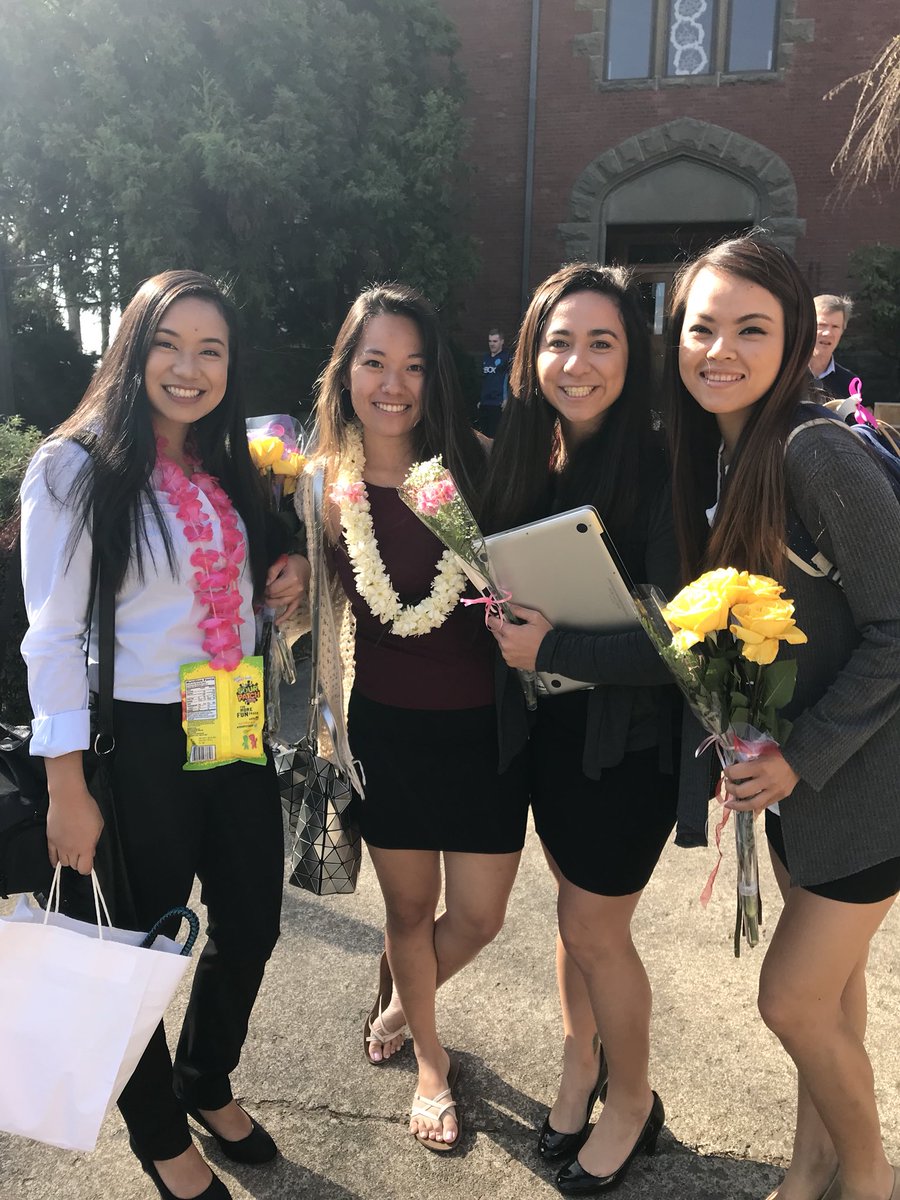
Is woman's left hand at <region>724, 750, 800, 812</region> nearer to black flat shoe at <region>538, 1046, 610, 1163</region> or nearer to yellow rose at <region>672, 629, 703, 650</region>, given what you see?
yellow rose at <region>672, 629, 703, 650</region>

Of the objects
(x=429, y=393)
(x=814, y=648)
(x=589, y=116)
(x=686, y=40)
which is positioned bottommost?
(x=814, y=648)

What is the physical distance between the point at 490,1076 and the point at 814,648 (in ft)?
5.07

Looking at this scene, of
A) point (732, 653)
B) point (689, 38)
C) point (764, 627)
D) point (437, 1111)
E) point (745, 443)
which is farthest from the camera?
point (689, 38)

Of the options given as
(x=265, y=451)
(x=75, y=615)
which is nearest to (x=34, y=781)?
(x=75, y=615)

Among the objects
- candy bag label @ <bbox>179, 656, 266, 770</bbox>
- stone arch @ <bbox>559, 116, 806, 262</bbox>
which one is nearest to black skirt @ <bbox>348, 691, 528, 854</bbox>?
candy bag label @ <bbox>179, 656, 266, 770</bbox>

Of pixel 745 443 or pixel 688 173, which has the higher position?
pixel 688 173

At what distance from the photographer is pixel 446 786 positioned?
2.28 metres

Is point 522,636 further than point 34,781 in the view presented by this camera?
Yes

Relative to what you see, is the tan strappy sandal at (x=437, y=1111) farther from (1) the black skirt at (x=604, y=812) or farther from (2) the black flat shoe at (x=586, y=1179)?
(1) the black skirt at (x=604, y=812)

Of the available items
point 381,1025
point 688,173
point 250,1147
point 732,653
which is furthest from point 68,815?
point 688,173

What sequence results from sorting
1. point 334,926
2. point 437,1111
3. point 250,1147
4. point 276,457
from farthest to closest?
point 334,926, point 276,457, point 437,1111, point 250,1147

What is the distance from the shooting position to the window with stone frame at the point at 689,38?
1235cm

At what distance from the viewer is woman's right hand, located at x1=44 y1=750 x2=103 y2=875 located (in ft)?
5.90

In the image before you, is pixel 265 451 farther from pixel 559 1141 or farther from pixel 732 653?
pixel 559 1141
